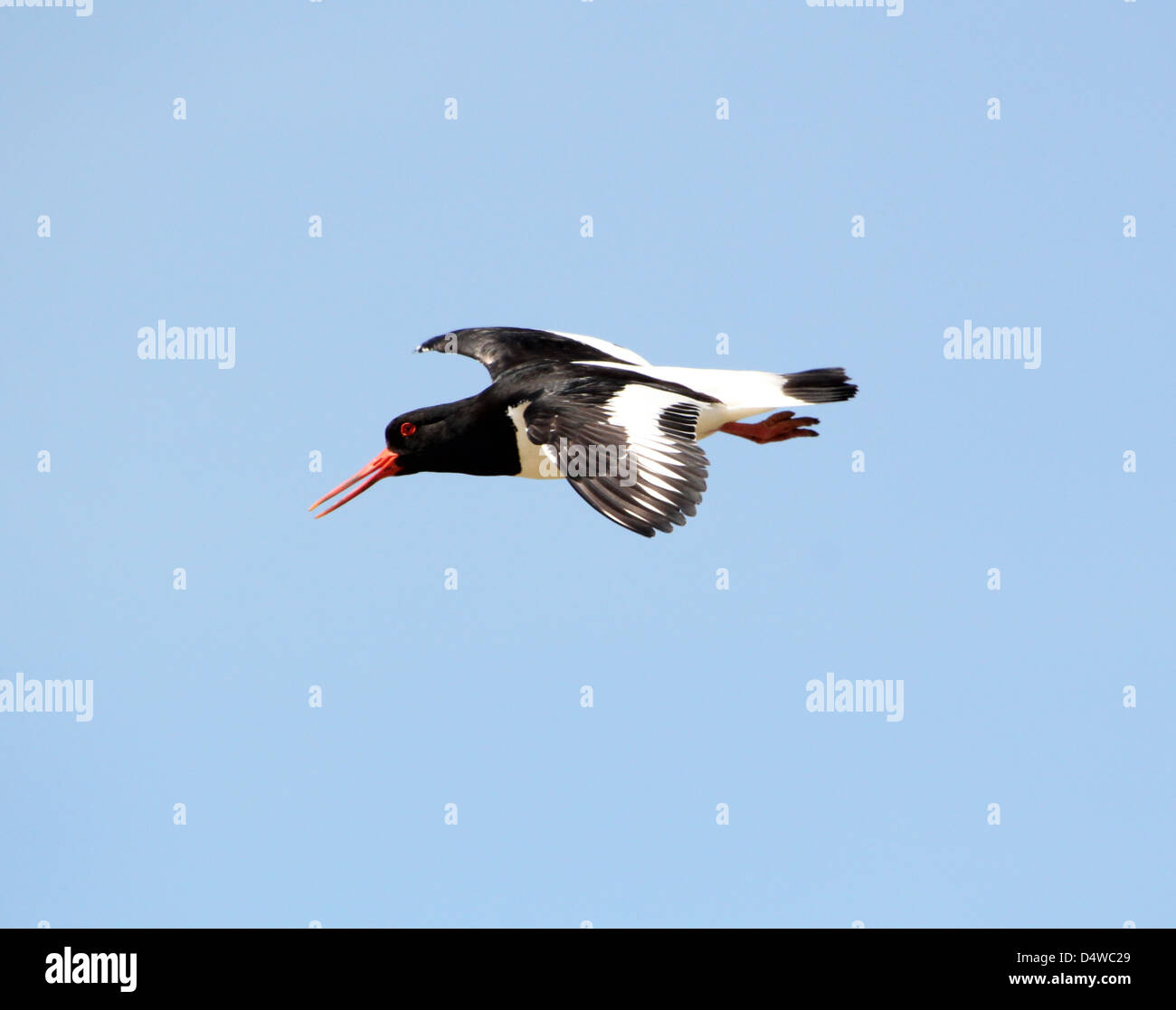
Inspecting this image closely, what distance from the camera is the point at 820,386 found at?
13.2 metres

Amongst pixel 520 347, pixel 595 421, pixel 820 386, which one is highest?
pixel 520 347

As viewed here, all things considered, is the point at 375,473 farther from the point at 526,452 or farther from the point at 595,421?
the point at 595,421

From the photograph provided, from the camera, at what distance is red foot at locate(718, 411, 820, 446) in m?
13.3

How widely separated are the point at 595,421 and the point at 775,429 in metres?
2.99

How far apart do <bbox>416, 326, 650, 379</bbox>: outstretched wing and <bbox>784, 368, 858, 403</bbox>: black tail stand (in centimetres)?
135

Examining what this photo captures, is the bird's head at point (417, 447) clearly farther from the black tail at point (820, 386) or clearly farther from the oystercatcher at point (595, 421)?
the black tail at point (820, 386)

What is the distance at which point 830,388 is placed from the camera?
13.2 m

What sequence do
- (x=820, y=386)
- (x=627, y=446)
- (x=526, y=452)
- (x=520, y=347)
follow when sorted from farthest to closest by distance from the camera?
(x=520, y=347)
(x=820, y=386)
(x=526, y=452)
(x=627, y=446)

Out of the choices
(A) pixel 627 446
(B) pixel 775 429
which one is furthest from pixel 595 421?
(B) pixel 775 429

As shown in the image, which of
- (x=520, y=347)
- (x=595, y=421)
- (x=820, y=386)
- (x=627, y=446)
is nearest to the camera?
(x=627, y=446)

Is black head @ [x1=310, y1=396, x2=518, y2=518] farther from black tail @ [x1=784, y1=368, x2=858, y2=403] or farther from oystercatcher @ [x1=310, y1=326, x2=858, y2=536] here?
black tail @ [x1=784, y1=368, x2=858, y2=403]

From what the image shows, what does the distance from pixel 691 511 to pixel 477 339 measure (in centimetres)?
506

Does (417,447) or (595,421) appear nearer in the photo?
(595,421)
